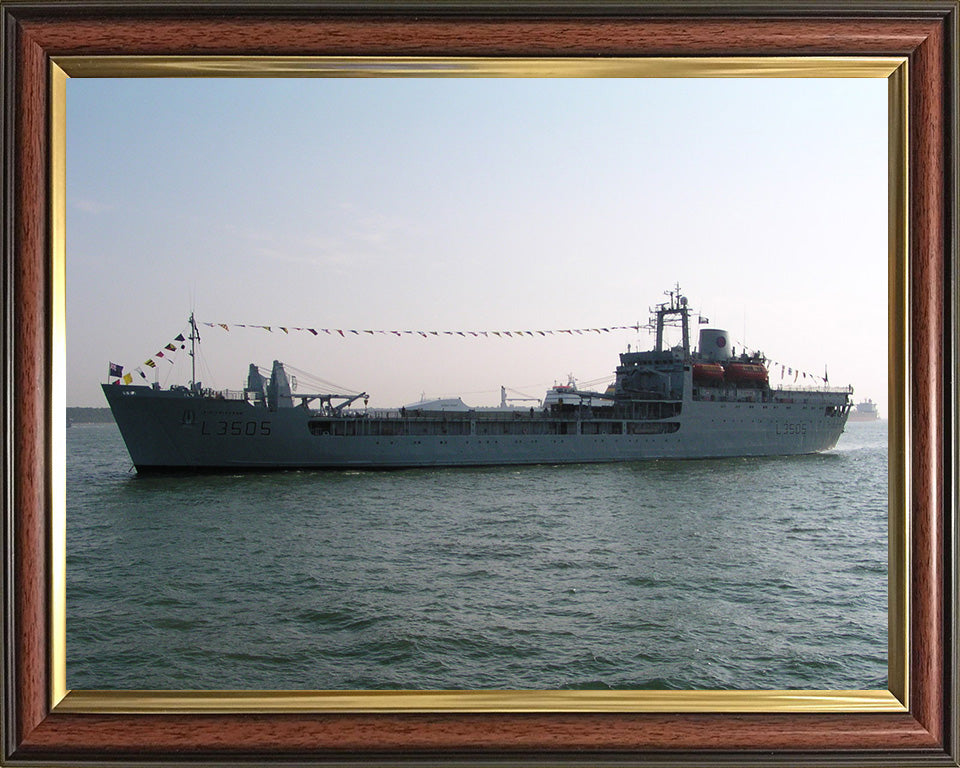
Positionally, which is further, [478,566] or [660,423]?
[660,423]

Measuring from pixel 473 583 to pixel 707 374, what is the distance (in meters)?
20.9

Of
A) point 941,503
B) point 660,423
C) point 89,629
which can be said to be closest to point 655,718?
point 941,503

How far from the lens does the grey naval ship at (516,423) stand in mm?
18438

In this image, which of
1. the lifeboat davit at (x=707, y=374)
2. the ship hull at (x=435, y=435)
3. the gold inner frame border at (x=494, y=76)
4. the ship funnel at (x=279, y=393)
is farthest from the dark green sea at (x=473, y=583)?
the lifeboat davit at (x=707, y=374)

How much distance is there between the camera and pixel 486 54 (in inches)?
86.2

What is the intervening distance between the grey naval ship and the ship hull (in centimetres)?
4

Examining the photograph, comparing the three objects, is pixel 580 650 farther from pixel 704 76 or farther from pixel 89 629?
pixel 704 76

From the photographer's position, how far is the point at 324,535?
423 inches

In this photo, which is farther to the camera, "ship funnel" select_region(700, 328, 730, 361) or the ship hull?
"ship funnel" select_region(700, 328, 730, 361)

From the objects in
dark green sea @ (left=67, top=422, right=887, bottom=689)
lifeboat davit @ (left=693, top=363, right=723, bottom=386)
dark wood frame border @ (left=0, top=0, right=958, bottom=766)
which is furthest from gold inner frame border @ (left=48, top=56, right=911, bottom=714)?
lifeboat davit @ (left=693, top=363, right=723, bottom=386)

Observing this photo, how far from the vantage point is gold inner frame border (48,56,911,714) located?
2.10 meters

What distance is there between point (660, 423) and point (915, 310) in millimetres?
23085

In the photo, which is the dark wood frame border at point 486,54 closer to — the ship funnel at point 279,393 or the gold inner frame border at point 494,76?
the gold inner frame border at point 494,76

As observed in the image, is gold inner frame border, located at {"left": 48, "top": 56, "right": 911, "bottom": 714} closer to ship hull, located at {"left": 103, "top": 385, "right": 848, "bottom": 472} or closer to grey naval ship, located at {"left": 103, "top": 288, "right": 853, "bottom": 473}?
grey naval ship, located at {"left": 103, "top": 288, "right": 853, "bottom": 473}
